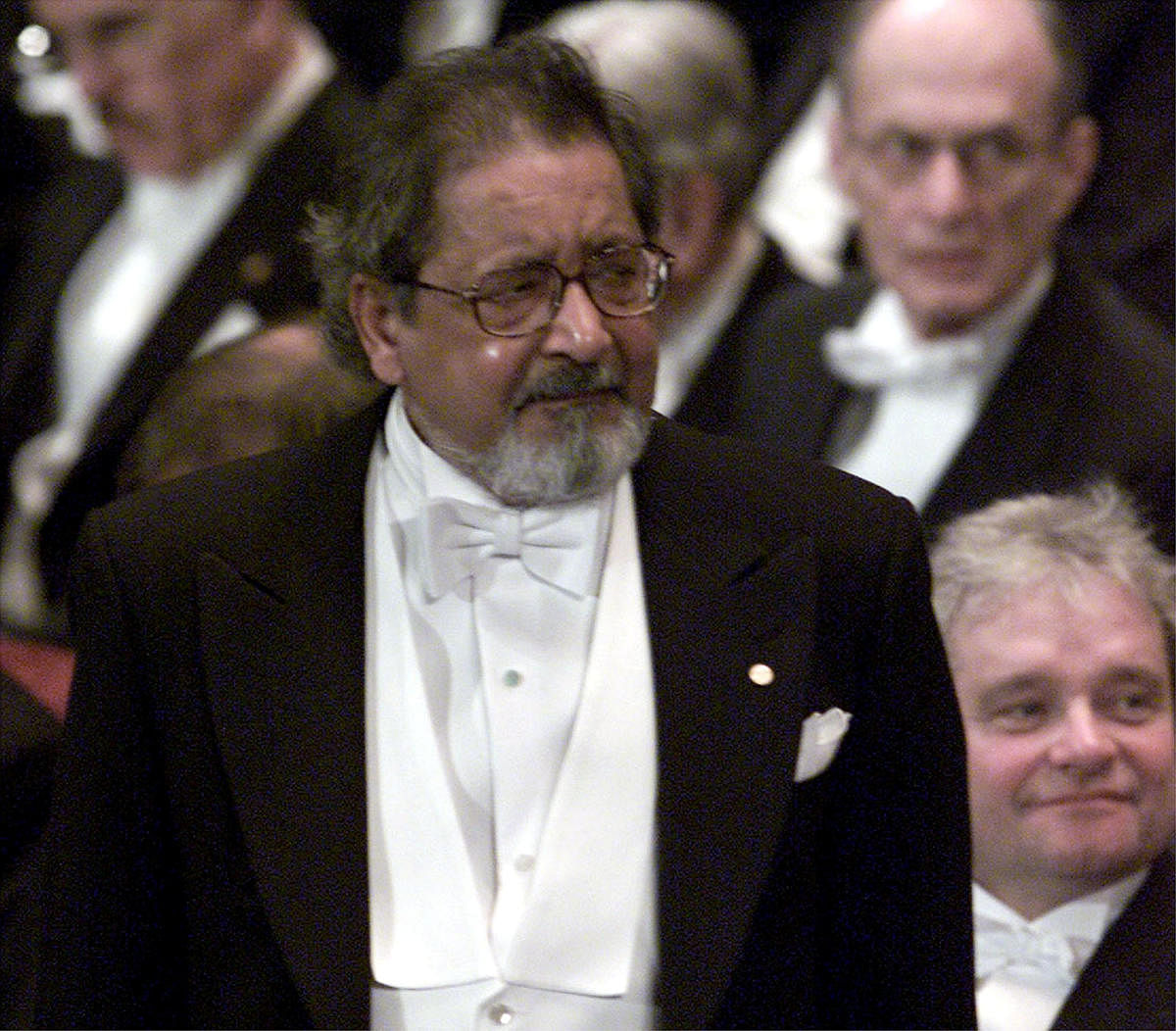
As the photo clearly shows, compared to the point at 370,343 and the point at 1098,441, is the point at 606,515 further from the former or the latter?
the point at 1098,441

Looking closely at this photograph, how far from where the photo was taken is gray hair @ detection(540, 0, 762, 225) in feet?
13.2

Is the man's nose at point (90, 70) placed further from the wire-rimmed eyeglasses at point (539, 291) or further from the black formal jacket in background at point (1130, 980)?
the black formal jacket in background at point (1130, 980)

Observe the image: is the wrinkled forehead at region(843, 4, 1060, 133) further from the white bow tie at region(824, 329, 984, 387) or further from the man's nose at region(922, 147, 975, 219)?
the white bow tie at region(824, 329, 984, 387)

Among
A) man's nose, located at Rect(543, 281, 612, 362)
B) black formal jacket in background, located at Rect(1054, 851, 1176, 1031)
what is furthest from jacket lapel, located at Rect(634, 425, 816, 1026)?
black formal jacket in background, located at Rect(1054, 851, 1176, 1031)

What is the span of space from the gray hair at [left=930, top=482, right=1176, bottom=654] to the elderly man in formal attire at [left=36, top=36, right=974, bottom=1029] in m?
0.62

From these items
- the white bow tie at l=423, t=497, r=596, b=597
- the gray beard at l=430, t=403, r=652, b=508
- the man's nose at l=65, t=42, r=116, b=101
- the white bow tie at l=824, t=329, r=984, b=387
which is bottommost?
the white bow tie at l=824, t=329, r=984, b=387

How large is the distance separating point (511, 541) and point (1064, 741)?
33.7 inches

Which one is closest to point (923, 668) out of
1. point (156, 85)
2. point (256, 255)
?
point (256, 255)

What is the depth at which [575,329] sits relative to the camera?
7.21 feet

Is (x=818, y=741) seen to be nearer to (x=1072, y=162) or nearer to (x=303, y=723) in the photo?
(x=303, y=723)

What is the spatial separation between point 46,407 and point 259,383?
1449mm

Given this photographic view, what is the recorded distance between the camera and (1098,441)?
3361mm

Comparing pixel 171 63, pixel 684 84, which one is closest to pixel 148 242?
pixel 171 63

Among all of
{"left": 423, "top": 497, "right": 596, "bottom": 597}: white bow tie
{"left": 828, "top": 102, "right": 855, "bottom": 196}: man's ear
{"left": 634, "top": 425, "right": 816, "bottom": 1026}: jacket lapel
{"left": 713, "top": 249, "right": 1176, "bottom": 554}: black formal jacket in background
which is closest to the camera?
{"left": 634, "top": 425, "right": 816, "bottom": 1026}: jacket lapel
